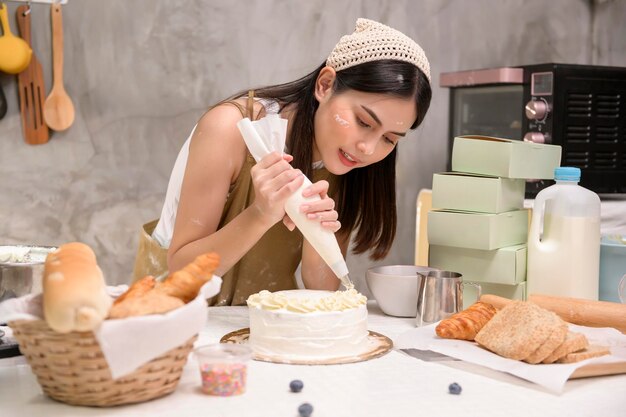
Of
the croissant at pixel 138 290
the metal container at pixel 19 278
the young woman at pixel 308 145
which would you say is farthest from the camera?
the young woman at pixel 308 145

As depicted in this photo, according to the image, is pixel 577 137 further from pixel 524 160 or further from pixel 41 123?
pixel 41 123

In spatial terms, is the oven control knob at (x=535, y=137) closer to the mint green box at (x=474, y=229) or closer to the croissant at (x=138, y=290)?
the mint green box at (x=474, y=229)

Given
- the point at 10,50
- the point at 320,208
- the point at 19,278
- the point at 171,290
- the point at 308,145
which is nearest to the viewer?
the point at 171,290

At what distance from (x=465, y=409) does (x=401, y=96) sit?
838 mm

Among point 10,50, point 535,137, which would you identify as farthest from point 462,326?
point 10,50

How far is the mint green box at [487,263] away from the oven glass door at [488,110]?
124 cm

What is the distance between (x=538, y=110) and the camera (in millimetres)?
2828

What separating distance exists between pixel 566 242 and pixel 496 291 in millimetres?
212

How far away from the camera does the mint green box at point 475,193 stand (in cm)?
182

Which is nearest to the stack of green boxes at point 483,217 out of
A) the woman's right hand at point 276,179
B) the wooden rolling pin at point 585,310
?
the wooden rolling pin at point 585,310

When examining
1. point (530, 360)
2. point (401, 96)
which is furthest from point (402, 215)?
point (530, 360)

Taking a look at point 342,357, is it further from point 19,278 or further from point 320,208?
point 19,278

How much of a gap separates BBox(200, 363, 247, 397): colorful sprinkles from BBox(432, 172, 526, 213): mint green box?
0.88 meters

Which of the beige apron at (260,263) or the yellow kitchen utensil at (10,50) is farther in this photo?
the yellow kitchen utensil at (10,50)
